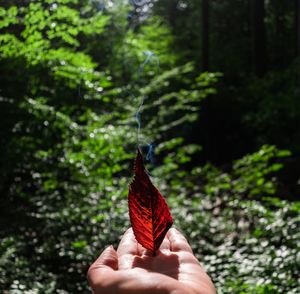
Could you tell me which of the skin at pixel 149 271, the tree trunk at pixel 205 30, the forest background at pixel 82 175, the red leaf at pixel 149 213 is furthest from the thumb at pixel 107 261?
the tree trunk at pixel 205 30

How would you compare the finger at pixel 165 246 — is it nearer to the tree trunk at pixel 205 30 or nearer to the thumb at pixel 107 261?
the thumb at pixel 107 261

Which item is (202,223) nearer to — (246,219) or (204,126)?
(246,219)

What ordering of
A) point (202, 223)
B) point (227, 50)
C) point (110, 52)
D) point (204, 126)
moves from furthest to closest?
point (227, 50)
point (204, 126)
point (110, 52)
point (202, 223)

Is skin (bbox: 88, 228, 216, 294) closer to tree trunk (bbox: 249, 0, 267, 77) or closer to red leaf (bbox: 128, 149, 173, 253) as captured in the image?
red leaf (bbox: 128, 149, 173, 253)

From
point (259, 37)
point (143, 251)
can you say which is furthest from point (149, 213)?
point (259, 37)

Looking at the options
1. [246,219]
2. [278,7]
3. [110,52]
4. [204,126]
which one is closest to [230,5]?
[278,7]

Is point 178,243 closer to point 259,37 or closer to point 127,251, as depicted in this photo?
point 127,251

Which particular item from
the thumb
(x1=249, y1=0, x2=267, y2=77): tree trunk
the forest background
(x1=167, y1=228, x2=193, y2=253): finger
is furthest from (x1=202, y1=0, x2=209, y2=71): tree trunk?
the thumb
